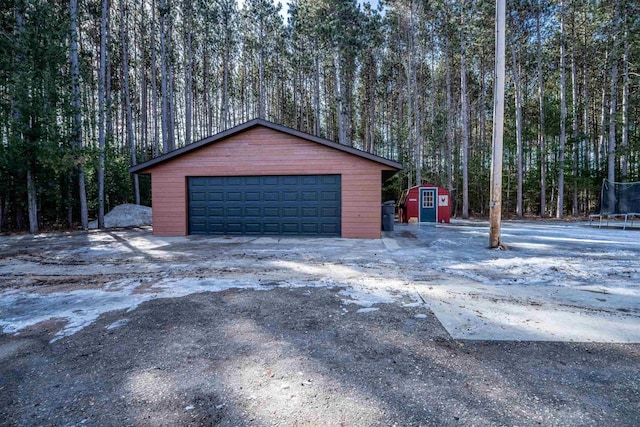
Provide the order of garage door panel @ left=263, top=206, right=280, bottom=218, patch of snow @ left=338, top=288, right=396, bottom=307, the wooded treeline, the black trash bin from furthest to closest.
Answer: the black trash bin → the wooded treeline → garage door panel @ left=263, top=206, right=280, bottom=218 → patch of snow @ left=338, top=288, right=396, bottom=307

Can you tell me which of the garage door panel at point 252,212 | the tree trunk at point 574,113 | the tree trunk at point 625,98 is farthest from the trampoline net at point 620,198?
the garage door panel at point 252,212

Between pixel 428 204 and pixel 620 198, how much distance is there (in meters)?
7.01

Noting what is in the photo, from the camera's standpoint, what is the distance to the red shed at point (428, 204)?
1519cm

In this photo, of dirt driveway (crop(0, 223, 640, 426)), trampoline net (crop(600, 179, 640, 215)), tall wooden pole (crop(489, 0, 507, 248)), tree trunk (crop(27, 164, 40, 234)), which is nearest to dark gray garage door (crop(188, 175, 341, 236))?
tall wooden pole (crop(489, 0, 507, 248))

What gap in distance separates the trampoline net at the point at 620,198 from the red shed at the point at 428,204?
18.8ft

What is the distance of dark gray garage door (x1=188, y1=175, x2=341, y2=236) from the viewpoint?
385 inches

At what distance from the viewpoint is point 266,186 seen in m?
10.0

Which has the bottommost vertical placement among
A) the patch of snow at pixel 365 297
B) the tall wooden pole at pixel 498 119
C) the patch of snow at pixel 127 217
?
the patch of snow at pixel 365 297

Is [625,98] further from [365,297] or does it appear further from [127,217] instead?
[127,217]

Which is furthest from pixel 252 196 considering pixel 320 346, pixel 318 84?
pixel 318 84

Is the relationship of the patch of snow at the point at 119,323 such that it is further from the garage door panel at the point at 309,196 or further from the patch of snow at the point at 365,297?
the garage door panel at the point at 309,196

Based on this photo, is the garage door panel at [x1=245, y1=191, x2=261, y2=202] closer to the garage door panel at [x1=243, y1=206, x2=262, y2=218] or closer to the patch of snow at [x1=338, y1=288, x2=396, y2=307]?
the garage door panel at [x1=243, y1=206, x2=262, y2=218]

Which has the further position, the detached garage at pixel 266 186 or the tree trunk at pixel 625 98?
the tree trunk at pixel 625 98

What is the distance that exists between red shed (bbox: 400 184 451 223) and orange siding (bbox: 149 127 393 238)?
6.42 meters
